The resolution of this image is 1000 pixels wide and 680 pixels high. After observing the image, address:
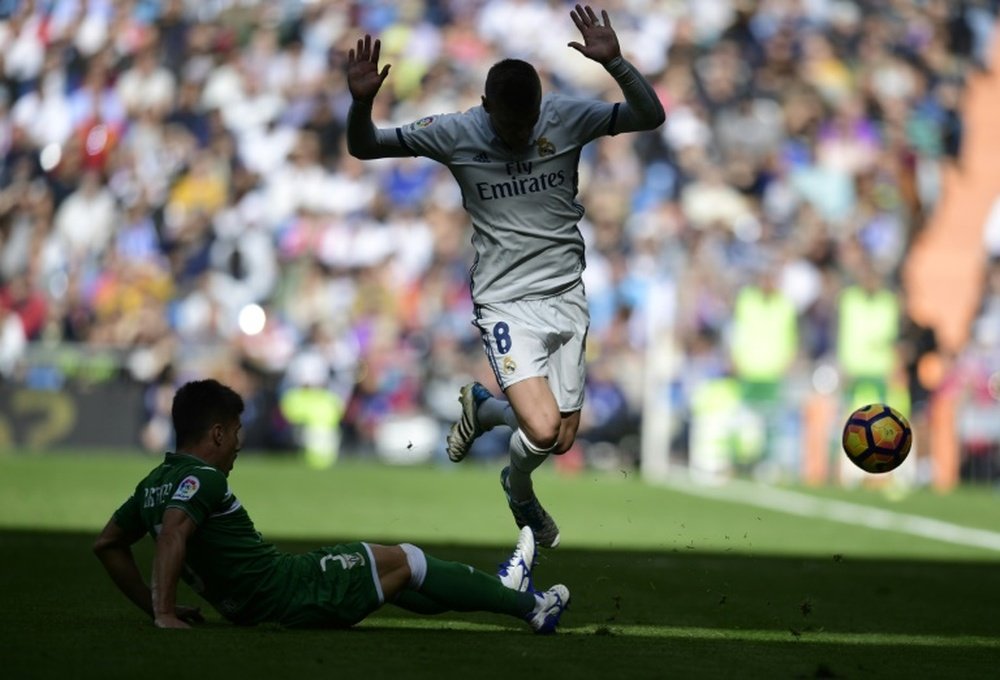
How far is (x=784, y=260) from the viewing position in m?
21.2

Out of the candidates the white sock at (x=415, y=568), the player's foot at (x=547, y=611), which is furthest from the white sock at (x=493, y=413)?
the white sock at (x=415, y=568)

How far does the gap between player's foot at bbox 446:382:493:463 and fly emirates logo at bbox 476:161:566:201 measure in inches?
42.3

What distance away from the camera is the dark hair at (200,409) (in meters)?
6.08

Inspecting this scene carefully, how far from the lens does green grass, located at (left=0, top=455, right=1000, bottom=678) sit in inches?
218

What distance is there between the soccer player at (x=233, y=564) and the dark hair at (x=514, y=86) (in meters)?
1.98

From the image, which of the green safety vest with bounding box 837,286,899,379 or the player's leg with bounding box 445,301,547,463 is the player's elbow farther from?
the green safety vest with bounding box 837,286,899,379

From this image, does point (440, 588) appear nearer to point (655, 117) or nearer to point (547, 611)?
point (547, 611)

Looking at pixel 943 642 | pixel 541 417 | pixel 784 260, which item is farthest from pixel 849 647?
pixel 784 260

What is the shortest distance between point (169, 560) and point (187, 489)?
0.90 ft

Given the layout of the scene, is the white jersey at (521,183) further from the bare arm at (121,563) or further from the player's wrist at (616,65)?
the bare arm at (121,563)

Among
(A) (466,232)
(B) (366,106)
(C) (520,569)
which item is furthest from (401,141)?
(A) (466,232)

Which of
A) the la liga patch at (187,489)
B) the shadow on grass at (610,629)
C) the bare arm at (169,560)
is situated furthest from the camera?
the la liga patch at (187,489)

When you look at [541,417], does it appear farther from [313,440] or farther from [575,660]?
[313,440]

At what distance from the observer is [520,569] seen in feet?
21.6
